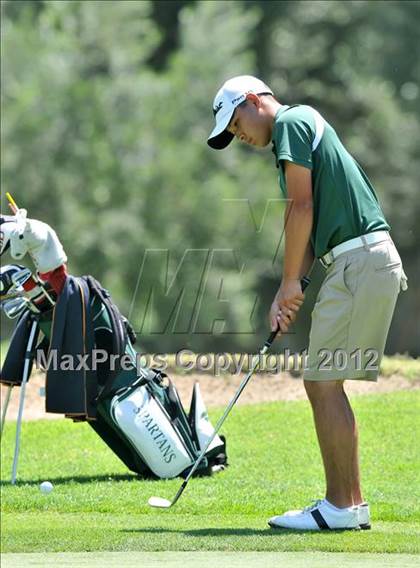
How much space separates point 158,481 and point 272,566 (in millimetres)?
2695

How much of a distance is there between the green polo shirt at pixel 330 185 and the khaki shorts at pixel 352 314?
98mm

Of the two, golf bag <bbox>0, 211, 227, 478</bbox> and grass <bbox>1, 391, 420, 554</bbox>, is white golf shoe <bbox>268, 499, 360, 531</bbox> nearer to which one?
grass <bbox>1, 391, 420, 554</bbox>

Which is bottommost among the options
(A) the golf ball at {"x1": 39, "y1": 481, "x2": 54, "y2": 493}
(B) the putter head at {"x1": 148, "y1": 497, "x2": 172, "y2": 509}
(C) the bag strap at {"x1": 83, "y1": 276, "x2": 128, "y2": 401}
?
(A) the golf ball at {"x1": 39, "y1": 481, "x2": 54, "y2": 493}

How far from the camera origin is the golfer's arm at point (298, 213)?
4914 millimetres

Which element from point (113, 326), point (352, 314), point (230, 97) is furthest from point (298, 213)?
point (113, 326)

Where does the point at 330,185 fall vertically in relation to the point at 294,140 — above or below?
below

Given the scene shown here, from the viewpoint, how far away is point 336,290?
502cm

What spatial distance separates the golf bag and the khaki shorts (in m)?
1.82

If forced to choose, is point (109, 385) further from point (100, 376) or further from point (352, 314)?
point (352, 314)

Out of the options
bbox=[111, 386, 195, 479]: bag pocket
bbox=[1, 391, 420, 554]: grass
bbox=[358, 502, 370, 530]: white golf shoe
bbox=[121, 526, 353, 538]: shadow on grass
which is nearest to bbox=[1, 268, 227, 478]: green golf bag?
bbox=[111, 386, 195, 479]: bag pocket

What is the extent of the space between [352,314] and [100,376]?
7.02 ft

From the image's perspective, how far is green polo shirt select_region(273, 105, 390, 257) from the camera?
495 centimetres

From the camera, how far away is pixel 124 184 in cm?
2473

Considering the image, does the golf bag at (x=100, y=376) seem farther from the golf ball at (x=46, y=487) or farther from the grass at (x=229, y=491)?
the golf ball at (x=46, y=487)
